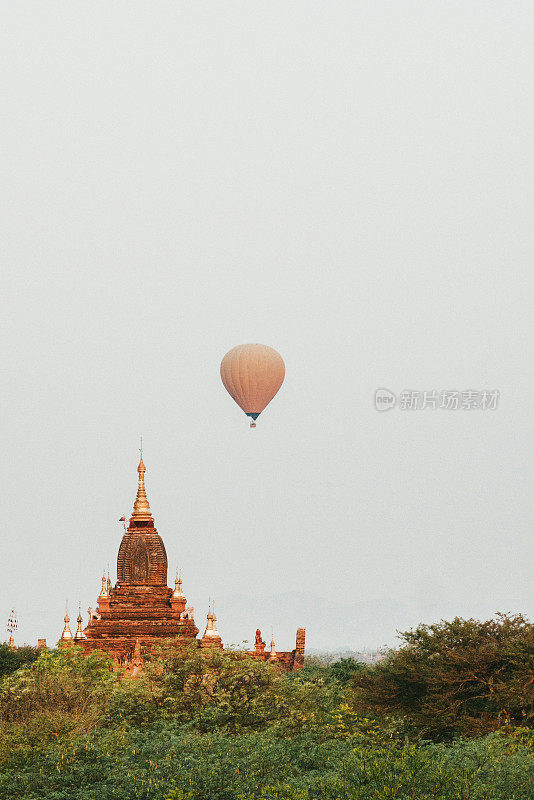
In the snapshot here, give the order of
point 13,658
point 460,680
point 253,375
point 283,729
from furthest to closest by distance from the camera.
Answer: point 253,375
point 13,658
point 460,680
point 283,729

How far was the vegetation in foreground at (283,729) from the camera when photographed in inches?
1017

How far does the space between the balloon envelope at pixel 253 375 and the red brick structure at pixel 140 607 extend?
16.2 m

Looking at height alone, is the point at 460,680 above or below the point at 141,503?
below

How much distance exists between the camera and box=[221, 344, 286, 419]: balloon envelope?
74.8m

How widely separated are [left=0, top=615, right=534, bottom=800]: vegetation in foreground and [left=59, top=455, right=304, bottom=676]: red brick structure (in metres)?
31.5

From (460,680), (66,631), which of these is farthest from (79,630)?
(460,680)

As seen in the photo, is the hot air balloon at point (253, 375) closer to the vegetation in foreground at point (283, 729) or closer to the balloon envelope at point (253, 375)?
the balloon envelope at point (253, 375)

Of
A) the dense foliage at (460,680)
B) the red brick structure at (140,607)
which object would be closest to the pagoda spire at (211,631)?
the red brick structure at (140,607)

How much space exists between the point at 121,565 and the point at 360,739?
5781 centimetres

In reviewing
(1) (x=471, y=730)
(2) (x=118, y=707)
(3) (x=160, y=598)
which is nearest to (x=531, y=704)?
(1) (x=471, y=730)

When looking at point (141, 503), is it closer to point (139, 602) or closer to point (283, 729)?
point (139, 602)

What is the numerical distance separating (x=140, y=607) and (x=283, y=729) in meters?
51.8

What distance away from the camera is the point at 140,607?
8625 cm

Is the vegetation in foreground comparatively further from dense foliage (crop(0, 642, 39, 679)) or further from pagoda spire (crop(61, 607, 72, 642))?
pagoda spire (crop(61, 607, 72, 642))
